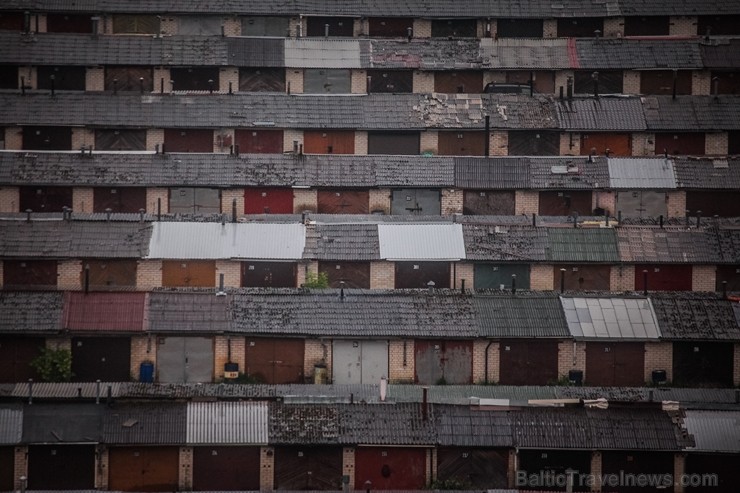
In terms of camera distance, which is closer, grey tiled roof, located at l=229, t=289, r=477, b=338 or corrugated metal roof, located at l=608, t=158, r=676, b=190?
grey tiled roof, located at l=229, t=289, r=477, b=338

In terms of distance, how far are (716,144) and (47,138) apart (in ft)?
115

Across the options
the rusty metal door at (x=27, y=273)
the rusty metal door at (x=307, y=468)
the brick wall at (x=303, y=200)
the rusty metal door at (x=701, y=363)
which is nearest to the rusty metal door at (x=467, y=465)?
the rusty metal door at (x=307, y=468)

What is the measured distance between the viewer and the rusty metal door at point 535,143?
260 feet

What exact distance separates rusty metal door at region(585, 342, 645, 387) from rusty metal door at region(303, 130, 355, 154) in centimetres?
2038

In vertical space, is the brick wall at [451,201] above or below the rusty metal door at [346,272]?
above

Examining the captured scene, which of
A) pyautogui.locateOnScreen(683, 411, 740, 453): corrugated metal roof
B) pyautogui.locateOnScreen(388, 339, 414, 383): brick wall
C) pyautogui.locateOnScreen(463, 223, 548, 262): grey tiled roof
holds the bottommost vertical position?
pyautogui.locateOnScreen(683, 411, 740, 453): corrugated metal roof

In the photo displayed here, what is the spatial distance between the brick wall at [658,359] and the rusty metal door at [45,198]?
29.3 meters

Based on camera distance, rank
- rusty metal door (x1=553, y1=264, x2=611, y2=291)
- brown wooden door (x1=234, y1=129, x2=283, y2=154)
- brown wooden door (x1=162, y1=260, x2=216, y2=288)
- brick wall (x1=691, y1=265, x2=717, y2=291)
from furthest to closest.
→ brown wooden door (x1=234, y1=129, x2=283, y2=154)
brick wall (x1=691, y1=265, x2=717, y2=291)
rusty metal door (x1=553, y1=264, x2=611, y2=291)
brown wooden door (x1=162, y1=260, x2=216, y2=288)

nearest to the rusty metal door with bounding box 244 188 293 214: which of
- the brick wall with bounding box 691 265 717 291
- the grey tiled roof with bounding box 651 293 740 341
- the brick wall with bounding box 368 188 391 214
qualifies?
the brick wall with bounding box 368 188 391 214

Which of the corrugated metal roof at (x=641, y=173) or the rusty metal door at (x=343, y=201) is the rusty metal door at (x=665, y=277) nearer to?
the corrugated metal roof at (x=641, y=173)

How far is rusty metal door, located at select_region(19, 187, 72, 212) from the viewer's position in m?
74.6

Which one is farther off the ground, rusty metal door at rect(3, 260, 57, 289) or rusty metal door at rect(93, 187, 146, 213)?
rusty metal door at rect(93, 187, 146, 213)

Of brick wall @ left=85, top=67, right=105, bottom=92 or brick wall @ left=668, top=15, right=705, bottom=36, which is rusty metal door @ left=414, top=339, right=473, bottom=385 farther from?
brick wall @ left=668, top=15, right=705, bottom=36

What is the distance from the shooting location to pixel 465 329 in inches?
2505
